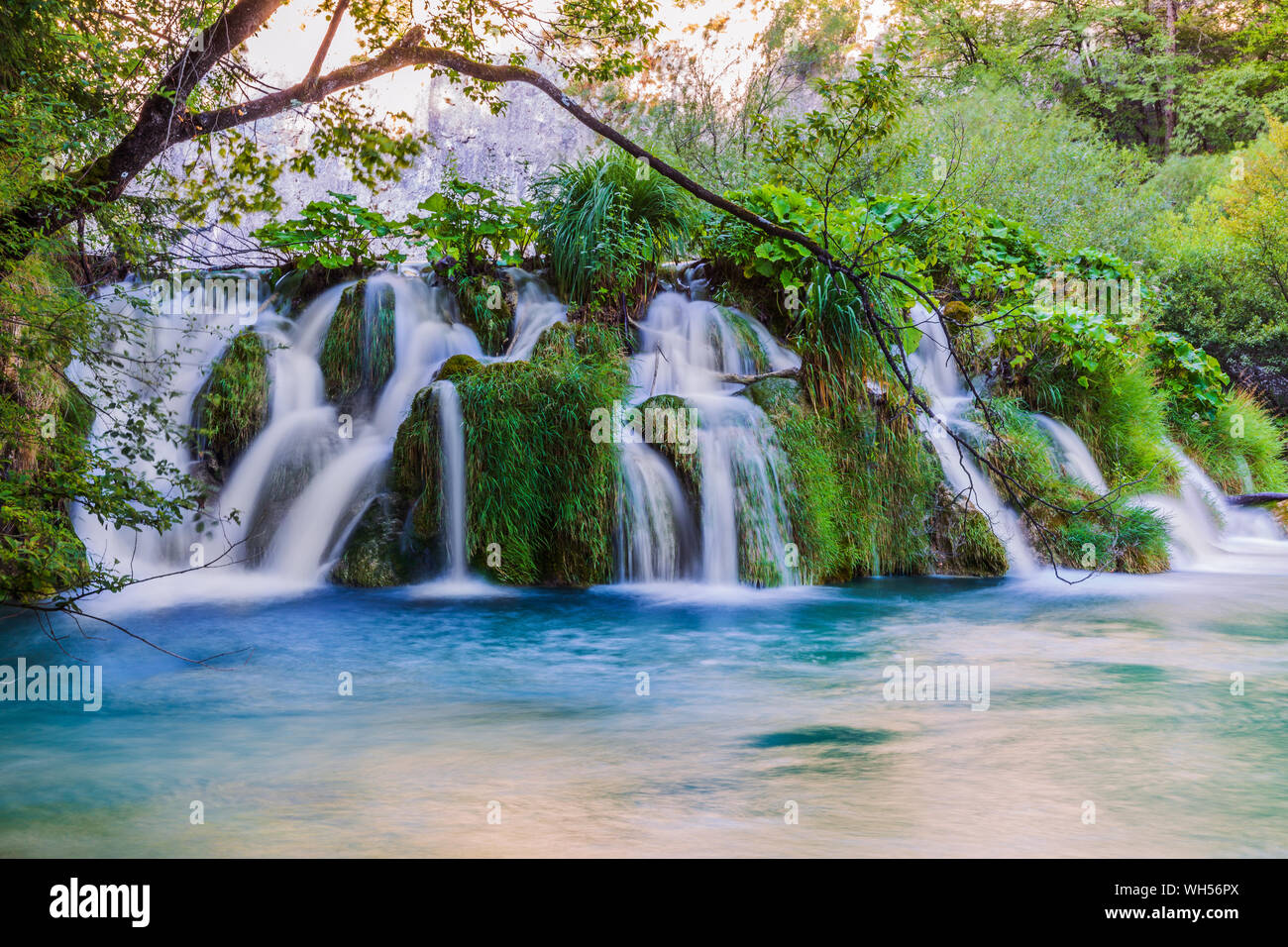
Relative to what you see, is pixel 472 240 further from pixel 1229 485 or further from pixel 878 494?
→ pixel 1229 485

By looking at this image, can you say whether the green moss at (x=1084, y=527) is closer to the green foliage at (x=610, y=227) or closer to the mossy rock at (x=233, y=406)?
the green foliage at (x=610, y=227)

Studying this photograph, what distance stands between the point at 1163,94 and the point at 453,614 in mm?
27767

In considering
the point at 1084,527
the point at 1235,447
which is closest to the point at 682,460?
the point at 1084,527

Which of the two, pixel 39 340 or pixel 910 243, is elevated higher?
pixel 910 243

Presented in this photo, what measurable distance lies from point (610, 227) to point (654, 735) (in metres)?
6.83

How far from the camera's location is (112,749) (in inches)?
149

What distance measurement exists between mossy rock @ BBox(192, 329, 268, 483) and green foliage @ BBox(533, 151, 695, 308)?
3.20m

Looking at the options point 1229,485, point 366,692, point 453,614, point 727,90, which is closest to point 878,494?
point 453,614

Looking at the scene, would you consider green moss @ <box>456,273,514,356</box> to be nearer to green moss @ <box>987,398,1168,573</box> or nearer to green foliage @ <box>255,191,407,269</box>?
green foliage @ <box>255,191,407,269</box>

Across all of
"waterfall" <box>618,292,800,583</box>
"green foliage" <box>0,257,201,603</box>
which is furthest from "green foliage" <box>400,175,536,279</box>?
"green foliage" <box>0,257,201,603</box>

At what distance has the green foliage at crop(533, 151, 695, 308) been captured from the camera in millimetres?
9523

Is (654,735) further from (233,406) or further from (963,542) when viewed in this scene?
(233,406)
